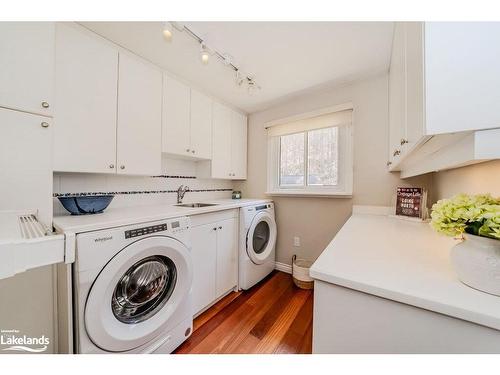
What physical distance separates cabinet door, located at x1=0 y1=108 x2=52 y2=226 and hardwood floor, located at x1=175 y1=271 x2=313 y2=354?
1.28 meters

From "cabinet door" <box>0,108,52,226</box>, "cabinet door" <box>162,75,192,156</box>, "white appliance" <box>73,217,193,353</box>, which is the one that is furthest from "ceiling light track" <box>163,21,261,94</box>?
"white appliance" <box>73,217,193,353</box>

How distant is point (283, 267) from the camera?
2424mm

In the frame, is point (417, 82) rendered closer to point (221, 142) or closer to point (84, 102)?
point (84, 102)

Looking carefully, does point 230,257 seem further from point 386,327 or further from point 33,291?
point 386,327

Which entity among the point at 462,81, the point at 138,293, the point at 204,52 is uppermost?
the point at 204,52

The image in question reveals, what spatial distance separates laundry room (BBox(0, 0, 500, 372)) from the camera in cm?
50

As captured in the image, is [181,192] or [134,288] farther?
[181,192]

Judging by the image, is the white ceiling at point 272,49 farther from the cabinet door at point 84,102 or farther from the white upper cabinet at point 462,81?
the white upper cabinet at point 462,81

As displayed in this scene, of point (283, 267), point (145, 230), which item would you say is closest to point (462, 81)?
point (145, 230)

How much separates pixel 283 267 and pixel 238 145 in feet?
5.74

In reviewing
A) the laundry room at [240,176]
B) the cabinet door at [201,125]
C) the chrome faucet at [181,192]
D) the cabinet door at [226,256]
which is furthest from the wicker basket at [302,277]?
the cabinet door at [201,125]

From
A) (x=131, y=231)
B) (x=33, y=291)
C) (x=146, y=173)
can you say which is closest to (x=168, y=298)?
(x=131, y=231)

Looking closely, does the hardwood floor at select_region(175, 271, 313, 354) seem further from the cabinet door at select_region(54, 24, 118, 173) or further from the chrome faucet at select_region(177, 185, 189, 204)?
the cabinet door at select_region(54, 24, 118, 173)

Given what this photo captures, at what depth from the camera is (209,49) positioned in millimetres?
A: 1404
